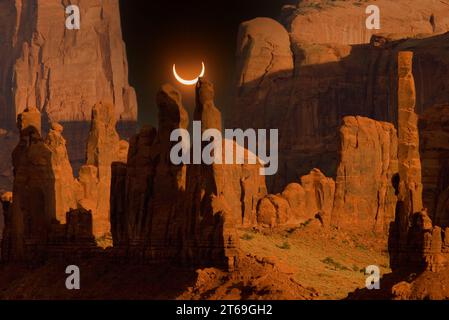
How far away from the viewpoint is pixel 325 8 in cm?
17138

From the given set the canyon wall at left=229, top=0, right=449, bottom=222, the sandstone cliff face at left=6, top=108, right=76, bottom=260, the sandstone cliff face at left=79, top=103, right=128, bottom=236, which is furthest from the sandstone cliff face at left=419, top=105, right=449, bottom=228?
the canyon wall at left=229, top=0, right=449, bottom=222

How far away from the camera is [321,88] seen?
156m

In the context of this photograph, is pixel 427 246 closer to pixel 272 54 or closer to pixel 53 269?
pixel 53 269

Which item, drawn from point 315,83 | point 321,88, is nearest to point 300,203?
point 321,88

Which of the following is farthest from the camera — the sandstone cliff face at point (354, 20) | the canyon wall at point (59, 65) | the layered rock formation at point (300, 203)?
the sandstone cliff face at point (354, 20)

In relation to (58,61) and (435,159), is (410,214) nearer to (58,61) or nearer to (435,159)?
(435,159)

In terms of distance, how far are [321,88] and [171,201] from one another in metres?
61.5

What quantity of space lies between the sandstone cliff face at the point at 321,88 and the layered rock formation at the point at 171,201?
47.8 meters

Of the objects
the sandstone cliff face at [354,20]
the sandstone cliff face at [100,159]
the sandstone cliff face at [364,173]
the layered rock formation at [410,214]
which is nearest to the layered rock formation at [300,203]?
the sandstone cliff face at [364,173]

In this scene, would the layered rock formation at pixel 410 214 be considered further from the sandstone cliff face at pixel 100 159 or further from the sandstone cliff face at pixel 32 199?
the sandstone cliff face at pixel 100 159

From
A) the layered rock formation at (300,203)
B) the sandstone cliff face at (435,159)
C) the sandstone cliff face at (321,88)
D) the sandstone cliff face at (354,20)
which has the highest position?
the sandstone cliff face at (354,20)

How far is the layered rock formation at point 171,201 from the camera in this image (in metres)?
90.8

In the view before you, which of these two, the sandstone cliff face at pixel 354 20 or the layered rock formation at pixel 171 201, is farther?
the sandstone cliff face at pixel 354 20
